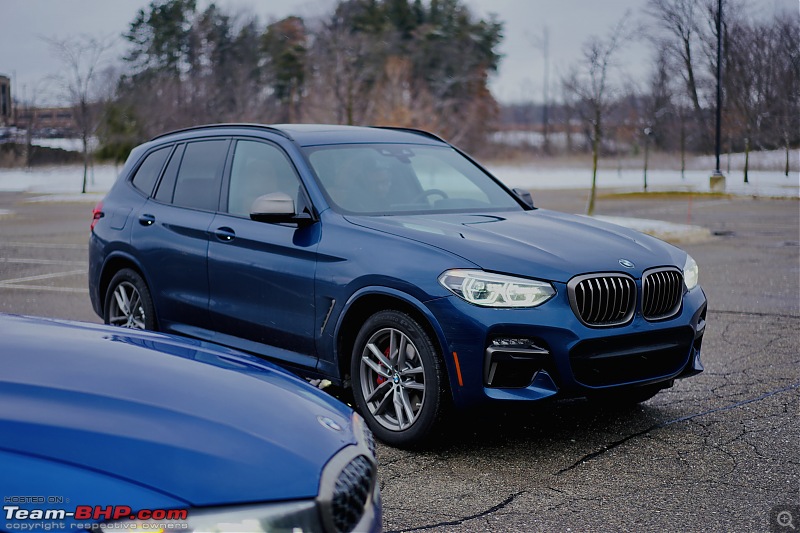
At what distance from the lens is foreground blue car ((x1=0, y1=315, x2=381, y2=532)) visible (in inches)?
79.4

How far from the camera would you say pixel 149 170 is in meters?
7.13

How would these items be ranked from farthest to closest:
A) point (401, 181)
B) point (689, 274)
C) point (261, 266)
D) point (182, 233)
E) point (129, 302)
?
point (129, 302) → point (182, 233) → point (401, 181) → point (261, 266) → point (689, 274)

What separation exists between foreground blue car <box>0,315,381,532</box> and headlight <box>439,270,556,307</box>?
1869mm

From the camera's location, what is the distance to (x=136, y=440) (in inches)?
86.3

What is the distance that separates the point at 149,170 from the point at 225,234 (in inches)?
60.0

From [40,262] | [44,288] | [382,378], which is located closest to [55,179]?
[40,262]

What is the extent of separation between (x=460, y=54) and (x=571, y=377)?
7497 cm

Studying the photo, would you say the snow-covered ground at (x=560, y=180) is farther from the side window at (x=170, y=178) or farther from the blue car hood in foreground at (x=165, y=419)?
the blue car hood in foreground at (x=165, y=419)

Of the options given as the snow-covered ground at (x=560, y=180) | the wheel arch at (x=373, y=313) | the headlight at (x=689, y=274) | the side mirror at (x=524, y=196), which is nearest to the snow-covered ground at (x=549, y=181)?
the snow-covered ground at (x=560, y=180)

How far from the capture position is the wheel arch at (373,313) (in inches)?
187

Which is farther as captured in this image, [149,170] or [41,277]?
[41,277]

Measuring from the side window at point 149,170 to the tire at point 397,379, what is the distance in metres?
2.68

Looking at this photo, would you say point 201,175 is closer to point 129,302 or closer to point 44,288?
point 129,302

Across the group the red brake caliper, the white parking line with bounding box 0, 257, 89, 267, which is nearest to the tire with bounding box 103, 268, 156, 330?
the red brake caliper
